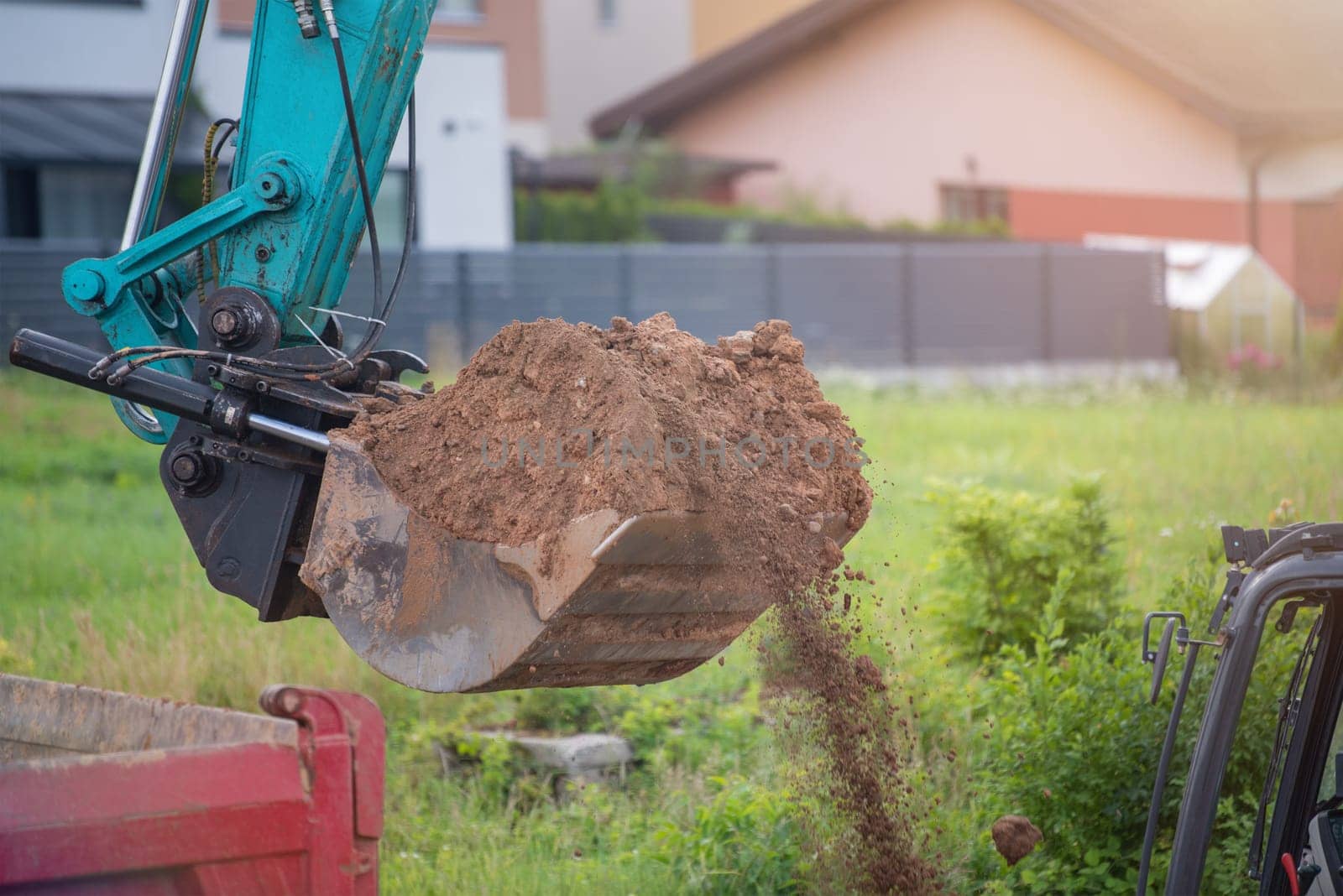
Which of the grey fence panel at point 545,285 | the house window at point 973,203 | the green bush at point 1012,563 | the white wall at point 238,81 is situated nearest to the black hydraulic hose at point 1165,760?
the green bush at point 1012,563

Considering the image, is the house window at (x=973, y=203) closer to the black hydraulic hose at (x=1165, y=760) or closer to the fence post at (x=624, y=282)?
the fence post at (x=624, y=282)

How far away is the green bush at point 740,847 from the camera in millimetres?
4715

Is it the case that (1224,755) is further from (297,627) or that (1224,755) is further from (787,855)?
(297,627)

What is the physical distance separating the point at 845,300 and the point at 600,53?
59.3 ft

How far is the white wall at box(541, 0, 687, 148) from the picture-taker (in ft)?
122

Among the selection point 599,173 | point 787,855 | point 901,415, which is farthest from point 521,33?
point 787,855

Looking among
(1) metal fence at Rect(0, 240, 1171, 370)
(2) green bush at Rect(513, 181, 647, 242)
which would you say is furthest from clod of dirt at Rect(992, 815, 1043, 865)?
(2) green bush at Rect(513, 181, 647, 242)

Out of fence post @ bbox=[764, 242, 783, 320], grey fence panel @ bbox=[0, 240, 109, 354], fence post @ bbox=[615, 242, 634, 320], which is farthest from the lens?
fence post @ bbox=[764, 242, 783, 320]

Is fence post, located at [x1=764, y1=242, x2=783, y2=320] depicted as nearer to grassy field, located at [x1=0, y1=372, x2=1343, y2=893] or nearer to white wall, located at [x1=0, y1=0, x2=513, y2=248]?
white wall, located at [x1=0, y1=0, x2=513, y2=248]

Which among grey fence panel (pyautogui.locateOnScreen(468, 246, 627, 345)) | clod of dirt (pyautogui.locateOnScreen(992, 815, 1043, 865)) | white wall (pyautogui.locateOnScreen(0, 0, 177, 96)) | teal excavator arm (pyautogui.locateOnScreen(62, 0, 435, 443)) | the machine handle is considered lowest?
clod of dirt (pyautogui.locateOnScreen(992, 815, 1043, 865))

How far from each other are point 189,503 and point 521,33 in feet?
76.9

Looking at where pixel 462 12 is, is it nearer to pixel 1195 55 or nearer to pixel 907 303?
pixel 907 303

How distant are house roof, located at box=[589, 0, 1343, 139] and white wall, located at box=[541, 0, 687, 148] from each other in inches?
169

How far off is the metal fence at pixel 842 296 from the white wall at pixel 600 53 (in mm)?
16193
